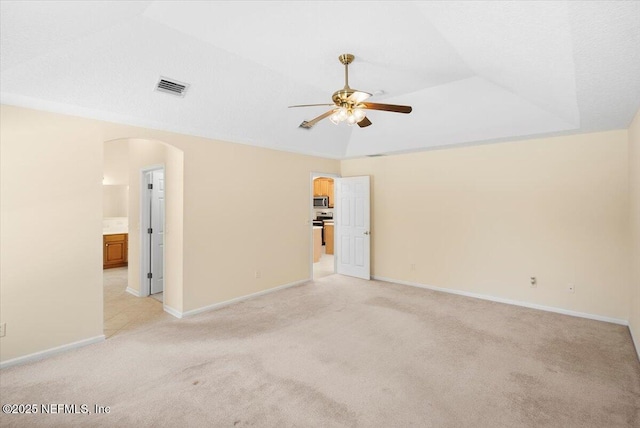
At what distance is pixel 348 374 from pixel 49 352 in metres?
2.80

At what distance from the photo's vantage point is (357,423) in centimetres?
203

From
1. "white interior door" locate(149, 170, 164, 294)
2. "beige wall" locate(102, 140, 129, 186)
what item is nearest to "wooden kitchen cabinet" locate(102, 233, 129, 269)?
"beige wall" locate(102, 140, 129, 186)

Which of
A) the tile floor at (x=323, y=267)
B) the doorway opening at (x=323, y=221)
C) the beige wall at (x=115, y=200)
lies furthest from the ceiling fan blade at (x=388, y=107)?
the beige wall at (x=115, y=200)

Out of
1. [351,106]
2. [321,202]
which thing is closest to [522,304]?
[351,106]

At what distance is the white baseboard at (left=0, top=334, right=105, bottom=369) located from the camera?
8.92ft

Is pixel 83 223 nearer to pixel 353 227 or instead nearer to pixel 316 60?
pixel 316 60

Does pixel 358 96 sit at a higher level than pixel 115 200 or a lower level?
higher

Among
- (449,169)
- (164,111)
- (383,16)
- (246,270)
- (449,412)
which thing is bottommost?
(449,412)

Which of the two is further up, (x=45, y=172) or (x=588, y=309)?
(x=45, y=172)

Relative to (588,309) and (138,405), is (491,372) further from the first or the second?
(138,405)

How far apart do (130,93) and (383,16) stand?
8.10 feet

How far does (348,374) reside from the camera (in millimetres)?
2621

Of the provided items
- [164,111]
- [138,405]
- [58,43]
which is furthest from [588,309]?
[58,43]

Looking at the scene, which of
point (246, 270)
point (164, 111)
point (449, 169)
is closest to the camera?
point (164, 111)
